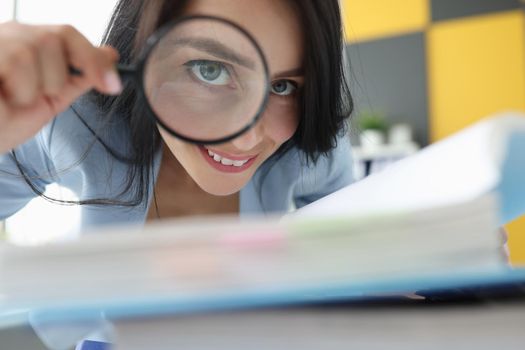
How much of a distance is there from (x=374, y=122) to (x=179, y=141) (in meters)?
2.54

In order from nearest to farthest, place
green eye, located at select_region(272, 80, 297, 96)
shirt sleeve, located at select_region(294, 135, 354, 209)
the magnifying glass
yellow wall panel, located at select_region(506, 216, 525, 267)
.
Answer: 1. the magnifying glass
2. green eye, located at select_region(272, 80, 297, 96)
3. shirt sleeve, located at select_region(294, 135, 354, 209)
4. yellow wall panel, located at select_region(506, 216, 525, 267)

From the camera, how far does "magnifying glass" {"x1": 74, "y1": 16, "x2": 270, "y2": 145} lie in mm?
669

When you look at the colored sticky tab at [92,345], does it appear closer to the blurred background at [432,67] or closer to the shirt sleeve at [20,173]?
the shirt sleeve at [20,173]

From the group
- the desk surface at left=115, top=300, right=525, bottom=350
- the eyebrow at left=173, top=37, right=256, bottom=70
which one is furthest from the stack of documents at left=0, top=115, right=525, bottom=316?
the eyebrow at left=173, top=37, right=256, bottom=70

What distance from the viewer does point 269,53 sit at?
0.85 m

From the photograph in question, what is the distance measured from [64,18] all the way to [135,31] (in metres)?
2.20

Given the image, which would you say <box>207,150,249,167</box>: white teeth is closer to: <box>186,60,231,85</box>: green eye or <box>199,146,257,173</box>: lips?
<box>199,146,257,173</box>: lips

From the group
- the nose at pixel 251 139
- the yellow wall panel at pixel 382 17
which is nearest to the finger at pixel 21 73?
the nose at pixel 251 139

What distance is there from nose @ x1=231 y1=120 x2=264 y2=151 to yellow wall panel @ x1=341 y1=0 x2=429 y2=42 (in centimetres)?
244

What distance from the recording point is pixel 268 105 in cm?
91

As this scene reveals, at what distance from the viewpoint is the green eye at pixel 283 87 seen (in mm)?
912

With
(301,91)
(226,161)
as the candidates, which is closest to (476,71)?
(301,91)

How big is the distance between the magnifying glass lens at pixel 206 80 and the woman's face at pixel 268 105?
8 cm

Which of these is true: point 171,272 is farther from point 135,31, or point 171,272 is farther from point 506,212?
point 135,31
